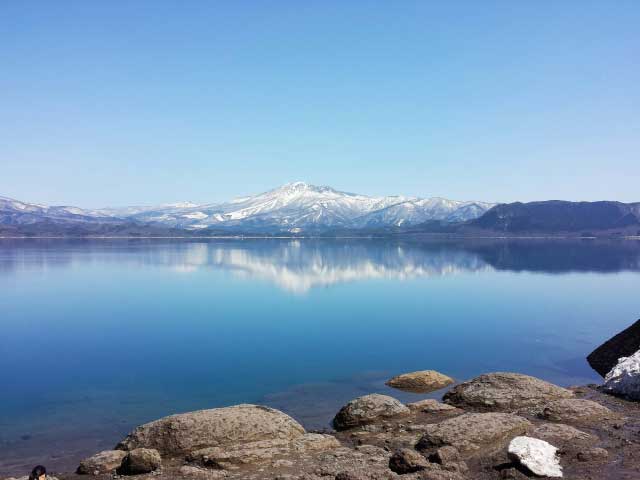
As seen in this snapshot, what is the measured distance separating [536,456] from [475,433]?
2.57 metres

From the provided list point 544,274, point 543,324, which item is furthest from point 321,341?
point 544,274

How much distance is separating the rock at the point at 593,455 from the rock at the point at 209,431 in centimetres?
941

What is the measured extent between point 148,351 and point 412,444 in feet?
88.9

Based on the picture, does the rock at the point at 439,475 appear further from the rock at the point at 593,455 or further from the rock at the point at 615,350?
the rock at the point at 615,350

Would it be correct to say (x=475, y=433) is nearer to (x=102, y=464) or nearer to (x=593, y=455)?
(x=593, y=455)

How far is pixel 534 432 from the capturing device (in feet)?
53.8

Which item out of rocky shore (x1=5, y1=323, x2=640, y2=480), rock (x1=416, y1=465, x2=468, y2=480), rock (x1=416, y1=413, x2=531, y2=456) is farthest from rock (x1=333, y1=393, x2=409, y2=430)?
rock (x1=416, y1=465, x2=468, y2=480)

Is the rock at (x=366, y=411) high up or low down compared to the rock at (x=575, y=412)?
down

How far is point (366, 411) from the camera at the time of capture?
21031 mm

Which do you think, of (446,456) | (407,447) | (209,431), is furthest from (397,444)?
(209,431)

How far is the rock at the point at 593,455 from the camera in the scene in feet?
46.4

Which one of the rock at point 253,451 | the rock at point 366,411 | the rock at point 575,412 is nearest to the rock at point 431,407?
the rock at point 366,411

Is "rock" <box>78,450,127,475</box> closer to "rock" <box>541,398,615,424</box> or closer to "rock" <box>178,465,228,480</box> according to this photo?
"rock" <box>178,465,228,480</box>

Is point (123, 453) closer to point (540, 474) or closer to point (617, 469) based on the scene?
point (540, 474)
